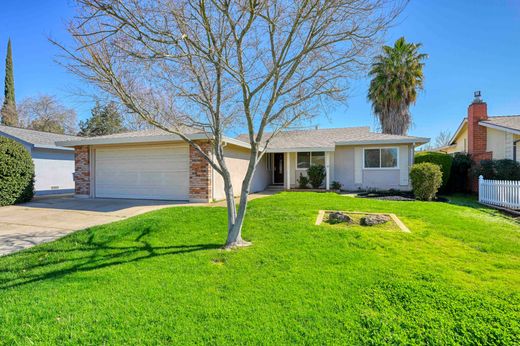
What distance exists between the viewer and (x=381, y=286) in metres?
3.54

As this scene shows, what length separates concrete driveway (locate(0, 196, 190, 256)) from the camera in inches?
235

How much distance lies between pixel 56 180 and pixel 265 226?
16.2m

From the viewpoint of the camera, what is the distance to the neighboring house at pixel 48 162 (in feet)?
49.3

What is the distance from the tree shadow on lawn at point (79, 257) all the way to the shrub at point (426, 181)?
9.62m

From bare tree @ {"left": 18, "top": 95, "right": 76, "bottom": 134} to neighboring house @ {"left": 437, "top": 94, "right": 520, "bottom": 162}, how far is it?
38.2m

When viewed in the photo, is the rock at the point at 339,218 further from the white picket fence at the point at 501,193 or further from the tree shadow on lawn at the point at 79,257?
A: the white picket fence at the point at 501,193

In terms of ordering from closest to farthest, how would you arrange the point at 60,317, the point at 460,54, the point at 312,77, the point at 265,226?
the point at 60,317 → the point at 312,77 → the point at 265,226 → the point at 460,54

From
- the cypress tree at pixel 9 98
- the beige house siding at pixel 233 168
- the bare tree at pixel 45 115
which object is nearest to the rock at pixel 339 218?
the beige house siding at pixel 233 168

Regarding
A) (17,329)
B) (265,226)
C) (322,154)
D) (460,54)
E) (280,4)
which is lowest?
(17,329)

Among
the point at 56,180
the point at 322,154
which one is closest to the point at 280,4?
the point at 322,154

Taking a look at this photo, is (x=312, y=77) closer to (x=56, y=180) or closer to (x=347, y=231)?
(x=347, y=231)

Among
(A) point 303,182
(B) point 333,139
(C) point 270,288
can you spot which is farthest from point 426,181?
(C) point 270,288

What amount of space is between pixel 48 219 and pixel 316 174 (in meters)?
11.7

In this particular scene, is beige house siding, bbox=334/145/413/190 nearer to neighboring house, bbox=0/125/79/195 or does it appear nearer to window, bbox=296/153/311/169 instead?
window, bbox=296/153/311/169
